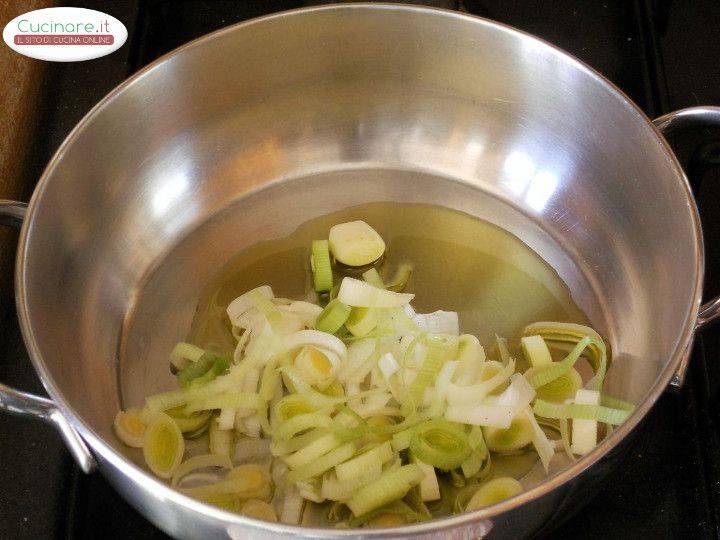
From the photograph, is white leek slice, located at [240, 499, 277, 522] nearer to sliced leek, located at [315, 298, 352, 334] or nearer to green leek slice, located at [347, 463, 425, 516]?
green leek slice, located at [347, 463, 425, 516]

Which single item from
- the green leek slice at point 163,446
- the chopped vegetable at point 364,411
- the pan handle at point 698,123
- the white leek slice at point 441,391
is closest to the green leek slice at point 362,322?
the chopped vegetable at point 364,411

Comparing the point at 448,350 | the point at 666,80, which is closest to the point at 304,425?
the point at 448,350

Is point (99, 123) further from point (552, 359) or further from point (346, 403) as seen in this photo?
point (552, 359)

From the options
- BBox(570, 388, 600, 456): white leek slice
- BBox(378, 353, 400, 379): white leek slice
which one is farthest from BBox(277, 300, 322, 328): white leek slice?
BBox(570, 388, 600, 456): white leek slice

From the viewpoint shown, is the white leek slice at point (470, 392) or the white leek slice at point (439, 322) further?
the white leek slice at point (439, 322)

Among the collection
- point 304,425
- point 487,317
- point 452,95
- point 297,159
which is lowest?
point 304,425

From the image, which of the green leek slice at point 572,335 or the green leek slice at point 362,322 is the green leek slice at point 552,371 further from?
the green leek slice at point 362,322
